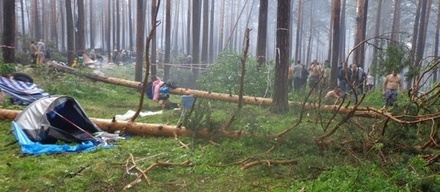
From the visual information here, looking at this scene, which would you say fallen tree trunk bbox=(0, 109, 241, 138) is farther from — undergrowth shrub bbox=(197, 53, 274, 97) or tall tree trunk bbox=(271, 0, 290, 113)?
undergrowth shrub bbox=(197, 53, 274, 97)

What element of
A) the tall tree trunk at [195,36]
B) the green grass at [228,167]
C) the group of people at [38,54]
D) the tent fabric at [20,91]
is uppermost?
the tall tree trunk at [195,36]

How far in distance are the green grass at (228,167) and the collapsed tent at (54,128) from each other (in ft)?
0.87

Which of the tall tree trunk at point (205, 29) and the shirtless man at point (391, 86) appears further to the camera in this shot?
the tall tree trunk at point (205, 29)

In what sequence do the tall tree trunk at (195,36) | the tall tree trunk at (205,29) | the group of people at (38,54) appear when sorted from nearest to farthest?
the group of people at (38,54) → the tall tree trunk at (195,36) → the tall tree trunk at (205,29)

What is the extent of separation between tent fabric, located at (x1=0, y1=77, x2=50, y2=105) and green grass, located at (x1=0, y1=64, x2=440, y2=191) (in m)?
2.59

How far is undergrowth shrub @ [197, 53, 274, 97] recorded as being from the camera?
1272 centimetres

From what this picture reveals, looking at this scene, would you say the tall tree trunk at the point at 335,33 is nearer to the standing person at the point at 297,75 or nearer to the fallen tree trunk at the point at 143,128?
the standing person at the point at 297,75

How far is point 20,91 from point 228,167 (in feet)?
24.7

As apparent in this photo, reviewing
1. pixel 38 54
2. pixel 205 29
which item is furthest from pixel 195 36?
pixel 38 54

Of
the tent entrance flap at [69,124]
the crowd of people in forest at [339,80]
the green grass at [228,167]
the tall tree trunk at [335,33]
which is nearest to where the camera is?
the green grass at [228,167]

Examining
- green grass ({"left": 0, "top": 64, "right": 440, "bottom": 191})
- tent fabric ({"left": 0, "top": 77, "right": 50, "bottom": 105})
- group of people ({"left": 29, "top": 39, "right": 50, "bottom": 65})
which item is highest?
group of people ({"left": 29, "top": 39, "right": 50, "bottom": 65})

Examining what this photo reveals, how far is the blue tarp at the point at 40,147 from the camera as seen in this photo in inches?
261

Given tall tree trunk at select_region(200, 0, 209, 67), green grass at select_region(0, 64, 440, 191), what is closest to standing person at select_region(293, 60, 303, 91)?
tall tree trunk at select_region(200, 0, 209, 67)

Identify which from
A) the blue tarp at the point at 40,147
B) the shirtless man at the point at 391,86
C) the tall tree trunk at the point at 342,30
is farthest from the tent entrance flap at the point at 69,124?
the tall tree trunk at the point at 342,30
